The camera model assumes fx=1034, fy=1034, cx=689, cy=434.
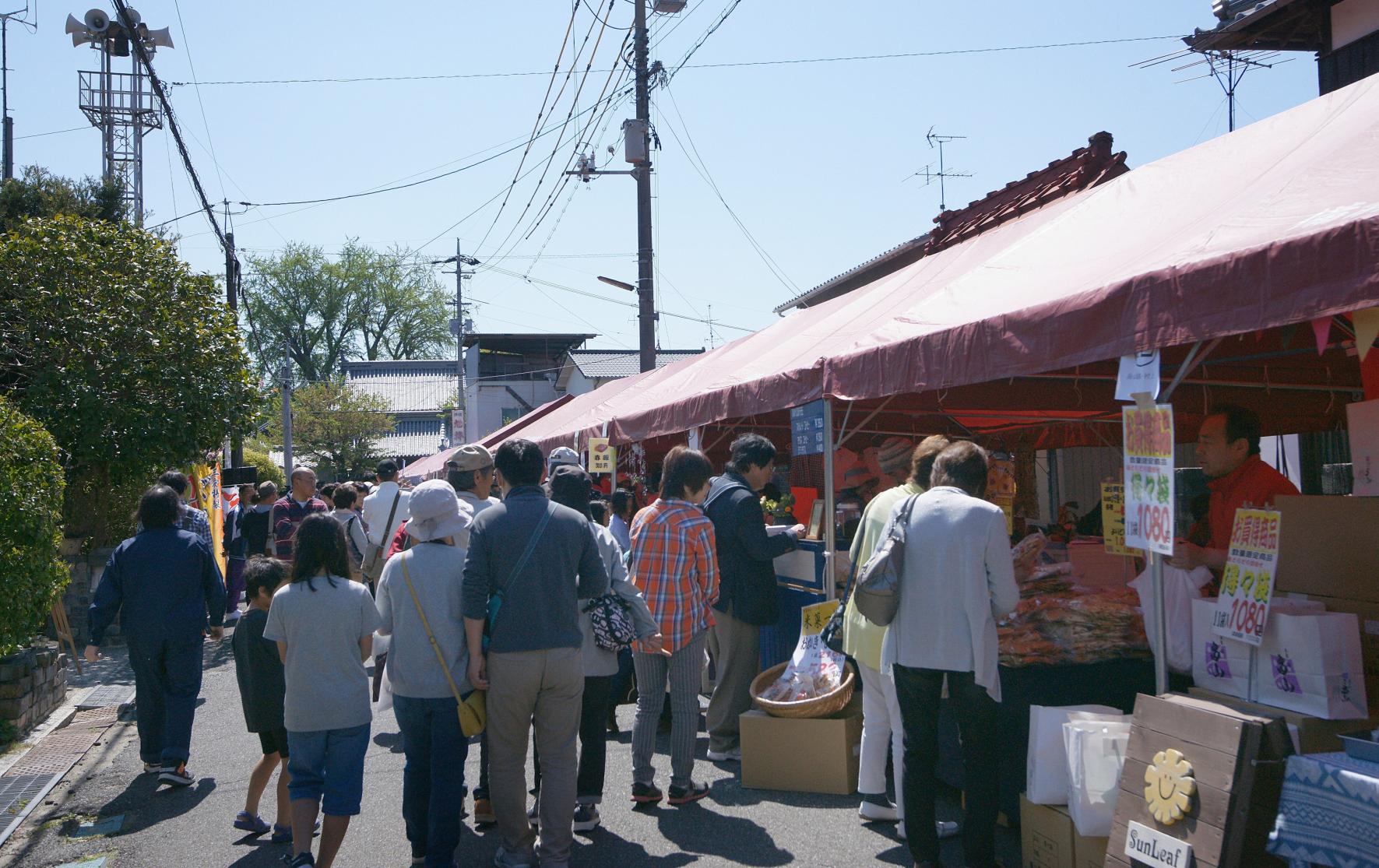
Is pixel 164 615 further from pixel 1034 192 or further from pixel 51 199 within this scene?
pixel 51 199

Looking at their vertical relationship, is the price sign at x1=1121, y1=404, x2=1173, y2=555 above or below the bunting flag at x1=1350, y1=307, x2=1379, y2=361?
below

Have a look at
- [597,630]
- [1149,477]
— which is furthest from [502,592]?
[1149,477]

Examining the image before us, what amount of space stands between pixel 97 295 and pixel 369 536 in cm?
555

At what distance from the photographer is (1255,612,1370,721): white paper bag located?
3.56 m

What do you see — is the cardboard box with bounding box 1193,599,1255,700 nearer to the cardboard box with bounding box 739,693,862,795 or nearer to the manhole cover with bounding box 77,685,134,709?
the cardboard box with bounding box 739,693,862,795

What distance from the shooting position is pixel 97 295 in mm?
11680

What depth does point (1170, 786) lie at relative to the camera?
3441mm

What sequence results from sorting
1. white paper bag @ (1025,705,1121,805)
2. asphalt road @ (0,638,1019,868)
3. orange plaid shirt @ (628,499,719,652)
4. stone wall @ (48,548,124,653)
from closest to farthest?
1. white paper bag @ (1025,705,1121,805)
2. asphalt road @ (0,638,1019,868)
3. orange plaid shirt @ (628,499,719,652)
4. stone wall @ (48,548,124,653)

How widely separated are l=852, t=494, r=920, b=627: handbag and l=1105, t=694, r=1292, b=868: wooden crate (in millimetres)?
1170

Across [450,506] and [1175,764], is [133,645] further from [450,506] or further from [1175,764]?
[1175,764]

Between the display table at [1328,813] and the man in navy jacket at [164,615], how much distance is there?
577cm

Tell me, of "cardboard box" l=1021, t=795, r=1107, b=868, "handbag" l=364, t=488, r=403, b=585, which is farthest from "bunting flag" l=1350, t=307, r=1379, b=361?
"handbag" l=364, t=488, r=403, b=585

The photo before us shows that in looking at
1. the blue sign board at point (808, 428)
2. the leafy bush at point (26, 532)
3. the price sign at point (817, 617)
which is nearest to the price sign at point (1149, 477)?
the price sign at point (817, 617)

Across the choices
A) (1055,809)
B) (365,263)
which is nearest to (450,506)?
(1055,809)
